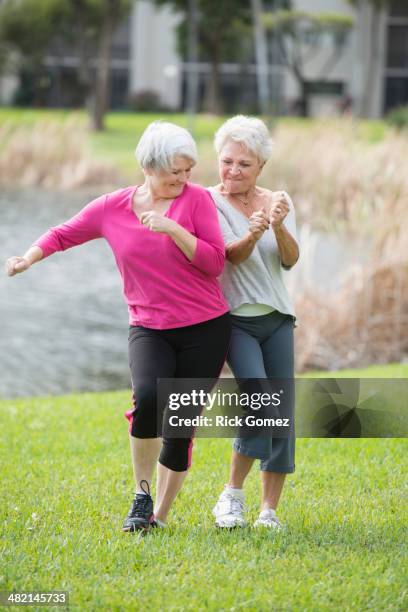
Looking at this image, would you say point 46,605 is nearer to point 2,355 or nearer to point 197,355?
point 197,355

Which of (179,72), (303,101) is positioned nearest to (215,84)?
(303,101)

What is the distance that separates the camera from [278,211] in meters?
4.35

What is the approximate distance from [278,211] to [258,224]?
112mm

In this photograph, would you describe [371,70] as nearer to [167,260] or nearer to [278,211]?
[278,211]

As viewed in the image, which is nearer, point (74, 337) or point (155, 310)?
point (155, 310)

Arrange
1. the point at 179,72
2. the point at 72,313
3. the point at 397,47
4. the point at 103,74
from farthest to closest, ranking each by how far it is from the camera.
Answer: the point at 397,47
the point at 179,72
the point at 103,74
the point at 72,313

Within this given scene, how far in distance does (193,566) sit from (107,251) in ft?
48.5

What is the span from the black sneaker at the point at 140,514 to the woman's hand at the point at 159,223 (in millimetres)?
1108

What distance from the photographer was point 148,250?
169 inches

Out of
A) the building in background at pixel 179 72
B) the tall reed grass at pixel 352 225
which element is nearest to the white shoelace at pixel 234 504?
the tall reed grass at pixel 352 225

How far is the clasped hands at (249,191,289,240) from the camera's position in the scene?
4305 mm

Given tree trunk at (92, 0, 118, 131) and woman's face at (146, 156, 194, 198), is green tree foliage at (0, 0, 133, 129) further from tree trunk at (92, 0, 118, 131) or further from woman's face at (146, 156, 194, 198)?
woman's face at (146, 156, 194, 198)

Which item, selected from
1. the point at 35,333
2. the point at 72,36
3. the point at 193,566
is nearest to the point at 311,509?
the point at 193,566

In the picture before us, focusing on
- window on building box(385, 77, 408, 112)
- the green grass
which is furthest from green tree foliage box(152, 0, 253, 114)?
the green grass
